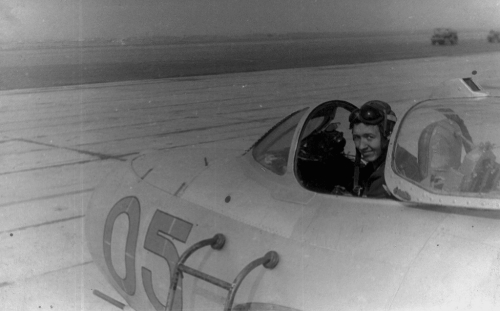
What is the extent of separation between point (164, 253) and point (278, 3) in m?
15.2

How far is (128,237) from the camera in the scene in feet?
13.2

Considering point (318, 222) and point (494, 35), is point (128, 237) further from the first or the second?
point (494, 35)

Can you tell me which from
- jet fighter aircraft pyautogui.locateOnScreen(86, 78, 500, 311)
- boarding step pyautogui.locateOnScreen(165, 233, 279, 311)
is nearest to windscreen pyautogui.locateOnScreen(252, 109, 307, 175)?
jet fighter aircraft pyautogui.locateOnScreen(86, 78, 500, 311)

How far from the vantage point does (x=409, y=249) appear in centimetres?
279

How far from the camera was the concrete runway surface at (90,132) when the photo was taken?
212 inches

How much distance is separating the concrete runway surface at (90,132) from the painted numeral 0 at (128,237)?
2.90ft

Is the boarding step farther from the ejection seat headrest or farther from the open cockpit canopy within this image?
the ejection seat headrest

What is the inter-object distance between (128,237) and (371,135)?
170 cm

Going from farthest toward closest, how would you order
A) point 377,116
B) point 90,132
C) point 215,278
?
point 90,132 → point 377,116 → point 215,278

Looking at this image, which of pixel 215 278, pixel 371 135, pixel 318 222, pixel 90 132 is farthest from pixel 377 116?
pixel 90 132

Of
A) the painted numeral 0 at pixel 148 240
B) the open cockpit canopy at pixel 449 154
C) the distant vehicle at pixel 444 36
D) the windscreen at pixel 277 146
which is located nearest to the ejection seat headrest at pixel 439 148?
the open cockpit canopy at pixel 449 154

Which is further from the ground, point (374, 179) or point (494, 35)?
point (374, 179)

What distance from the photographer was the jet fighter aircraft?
272 cm

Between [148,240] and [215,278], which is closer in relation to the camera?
[215,278]
